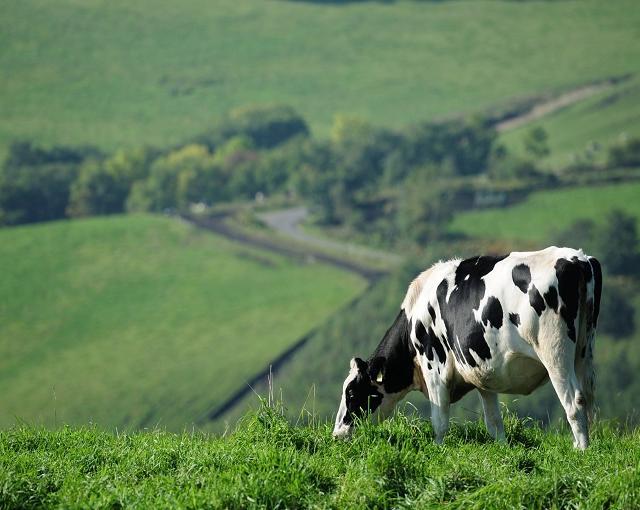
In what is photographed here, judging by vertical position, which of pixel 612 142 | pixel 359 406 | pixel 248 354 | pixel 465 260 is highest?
pixel 465 260

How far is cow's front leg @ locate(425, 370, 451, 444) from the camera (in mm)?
13312

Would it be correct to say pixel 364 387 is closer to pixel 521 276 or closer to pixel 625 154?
pixel 521 276

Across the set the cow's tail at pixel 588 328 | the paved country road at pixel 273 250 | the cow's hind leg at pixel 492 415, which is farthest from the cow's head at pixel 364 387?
the paved country road at pixel 273 250

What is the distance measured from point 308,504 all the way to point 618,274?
159980 millimetres

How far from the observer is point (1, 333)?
156 metres

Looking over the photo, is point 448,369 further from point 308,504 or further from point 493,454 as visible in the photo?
point 308,504

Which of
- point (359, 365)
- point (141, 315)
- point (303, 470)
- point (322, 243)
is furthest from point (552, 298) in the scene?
point (322, 243)

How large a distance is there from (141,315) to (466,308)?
15572 centimetres

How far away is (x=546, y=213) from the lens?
181875 mm

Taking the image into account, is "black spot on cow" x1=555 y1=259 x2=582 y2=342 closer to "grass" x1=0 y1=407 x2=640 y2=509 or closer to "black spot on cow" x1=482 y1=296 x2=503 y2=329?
"black spot on cow" x1=482 y1=296 x2=503 y2=329

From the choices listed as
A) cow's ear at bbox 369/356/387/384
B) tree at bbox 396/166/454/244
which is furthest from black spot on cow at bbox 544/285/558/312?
tree at bbox 396/166/454/244

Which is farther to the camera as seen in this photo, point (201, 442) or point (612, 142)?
point (612, 142)

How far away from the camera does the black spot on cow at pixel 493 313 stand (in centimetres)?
1292

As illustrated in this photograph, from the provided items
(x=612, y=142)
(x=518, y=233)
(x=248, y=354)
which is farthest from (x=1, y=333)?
(x=612, y=142)
